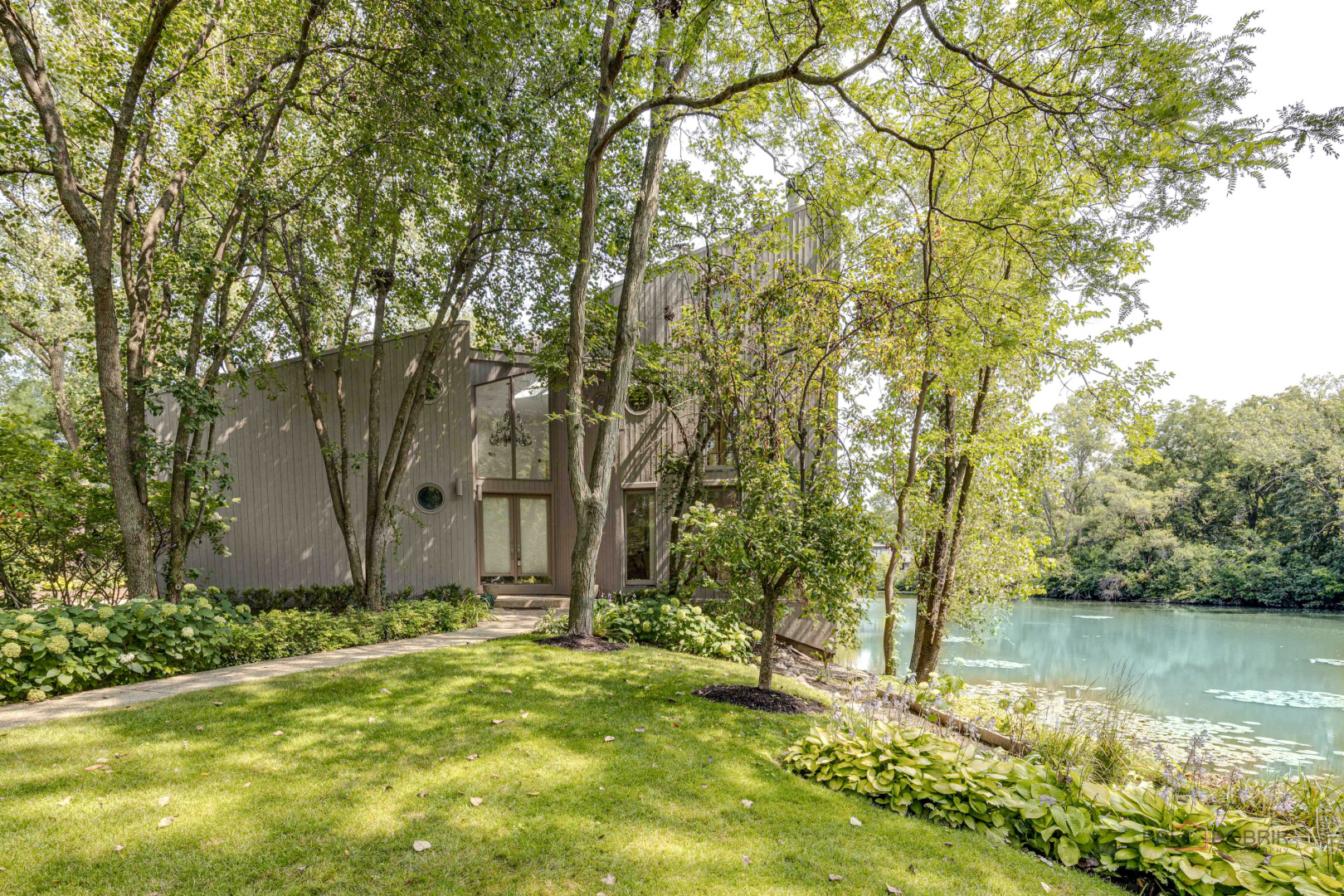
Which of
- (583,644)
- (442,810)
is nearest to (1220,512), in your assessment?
(583,644)

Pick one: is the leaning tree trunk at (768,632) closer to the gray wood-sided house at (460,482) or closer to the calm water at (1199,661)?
the calm water at (1199,661)

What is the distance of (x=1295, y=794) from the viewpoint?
3381 mm

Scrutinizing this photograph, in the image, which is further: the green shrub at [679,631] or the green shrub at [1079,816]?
the green shrub at [679,631]

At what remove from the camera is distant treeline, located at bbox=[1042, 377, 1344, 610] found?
2011cm

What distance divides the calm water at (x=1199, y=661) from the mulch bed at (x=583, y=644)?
274cm

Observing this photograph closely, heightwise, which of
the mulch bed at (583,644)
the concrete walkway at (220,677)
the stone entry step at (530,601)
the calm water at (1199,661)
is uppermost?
the concrete walkway at (220,677)

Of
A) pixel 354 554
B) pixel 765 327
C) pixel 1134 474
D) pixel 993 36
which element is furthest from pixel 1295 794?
pixel 1134 474

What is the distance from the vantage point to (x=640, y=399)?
1043 cm

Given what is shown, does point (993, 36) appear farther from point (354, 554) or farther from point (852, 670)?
point (354, 554)

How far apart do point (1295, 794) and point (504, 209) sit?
8576 millimetres

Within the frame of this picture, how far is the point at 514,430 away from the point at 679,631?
595 cm

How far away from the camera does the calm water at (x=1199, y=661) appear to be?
873cm

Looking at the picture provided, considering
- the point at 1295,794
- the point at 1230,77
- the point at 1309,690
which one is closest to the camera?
the point at 1295,794

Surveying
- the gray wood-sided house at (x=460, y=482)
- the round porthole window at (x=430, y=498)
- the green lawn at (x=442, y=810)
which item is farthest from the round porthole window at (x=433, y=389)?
the green lawn at (x=442, y=810)
